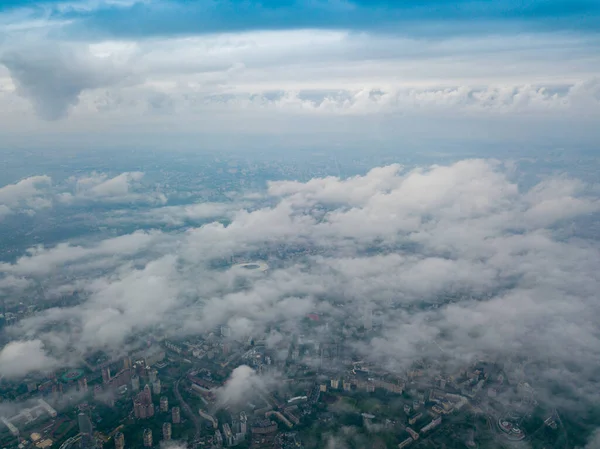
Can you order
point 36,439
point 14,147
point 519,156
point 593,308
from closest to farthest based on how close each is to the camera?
point 36,439
point 593,308
point 519,156
point 14,147

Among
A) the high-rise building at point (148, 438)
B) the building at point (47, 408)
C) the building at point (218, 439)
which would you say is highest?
the building at point (47, 408)

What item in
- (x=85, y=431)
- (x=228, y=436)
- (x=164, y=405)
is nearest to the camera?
(x=228, y=436)

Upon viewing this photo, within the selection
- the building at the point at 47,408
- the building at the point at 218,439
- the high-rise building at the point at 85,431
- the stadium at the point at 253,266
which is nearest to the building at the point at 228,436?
the building at the point at 218,439

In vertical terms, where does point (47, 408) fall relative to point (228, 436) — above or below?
above

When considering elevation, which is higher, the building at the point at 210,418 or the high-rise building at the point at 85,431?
the high-rise building at the point at 85,431

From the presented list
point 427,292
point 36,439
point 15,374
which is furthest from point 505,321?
point 15,374

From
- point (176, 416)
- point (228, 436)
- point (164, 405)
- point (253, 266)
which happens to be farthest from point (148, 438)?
point (253, 266)

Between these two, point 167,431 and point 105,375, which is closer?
point 167,431

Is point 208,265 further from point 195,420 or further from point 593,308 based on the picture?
point 593,308

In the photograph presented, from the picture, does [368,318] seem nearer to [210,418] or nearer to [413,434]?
[413,434]

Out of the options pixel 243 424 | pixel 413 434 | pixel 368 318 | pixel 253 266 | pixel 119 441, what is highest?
pixel 119 441

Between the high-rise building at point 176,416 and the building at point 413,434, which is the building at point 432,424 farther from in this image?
the high-rise building at point 176,416
